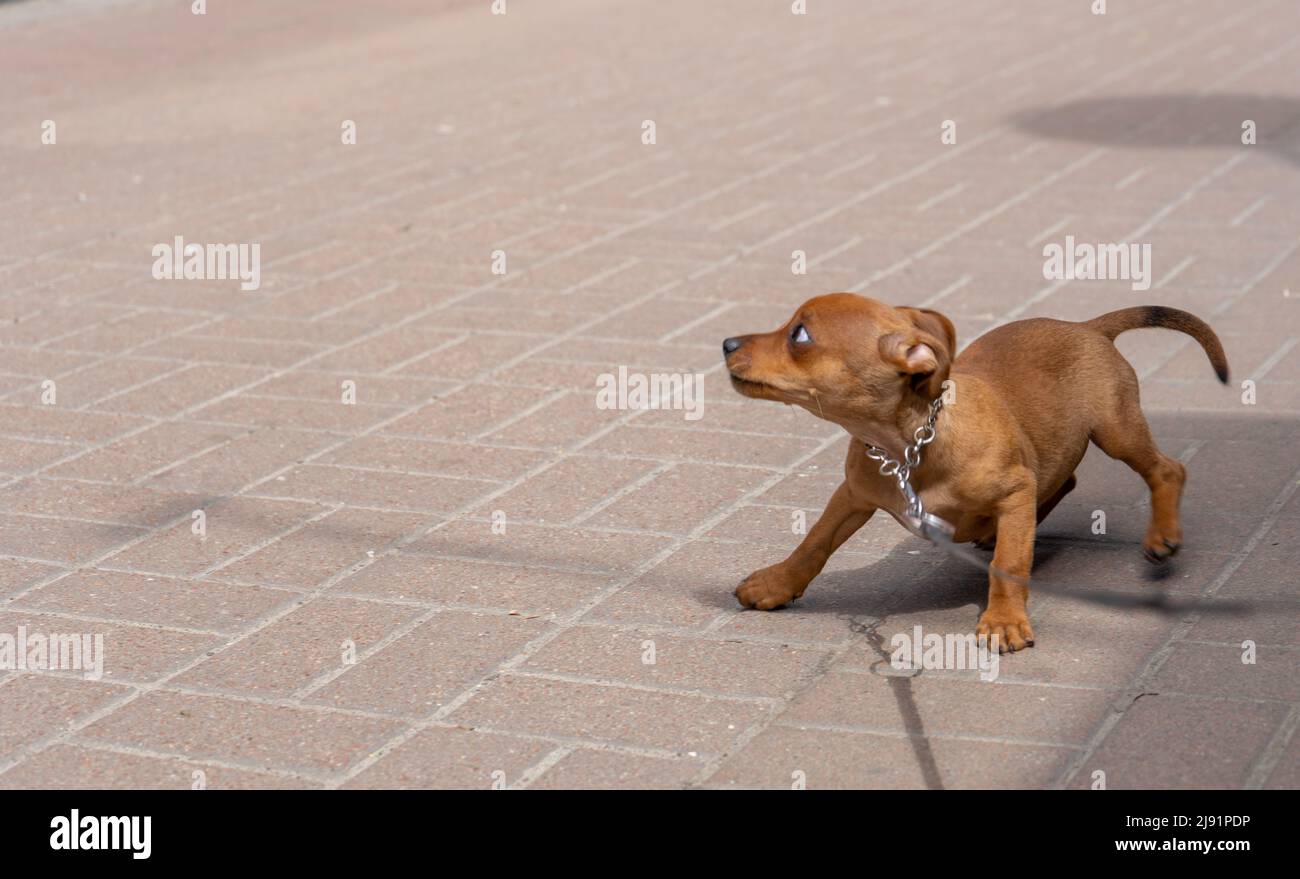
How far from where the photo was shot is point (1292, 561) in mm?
4996

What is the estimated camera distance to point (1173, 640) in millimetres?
4559

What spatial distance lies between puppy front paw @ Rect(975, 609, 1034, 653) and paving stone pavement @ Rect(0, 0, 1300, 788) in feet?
0.17

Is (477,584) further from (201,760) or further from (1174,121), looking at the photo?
(1174,121)

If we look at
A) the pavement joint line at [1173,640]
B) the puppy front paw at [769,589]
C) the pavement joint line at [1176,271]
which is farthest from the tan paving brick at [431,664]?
the pavement joint line at [1176,271]

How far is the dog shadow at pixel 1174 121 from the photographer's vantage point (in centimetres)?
1080

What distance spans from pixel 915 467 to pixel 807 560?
482mm

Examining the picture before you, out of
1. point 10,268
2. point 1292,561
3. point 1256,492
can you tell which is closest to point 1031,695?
point 1292,561

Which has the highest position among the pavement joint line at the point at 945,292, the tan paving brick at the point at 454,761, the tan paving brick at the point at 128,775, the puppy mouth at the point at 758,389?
the puppy mouth at the point at 758,389

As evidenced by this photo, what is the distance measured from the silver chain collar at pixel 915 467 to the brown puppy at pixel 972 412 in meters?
0.02

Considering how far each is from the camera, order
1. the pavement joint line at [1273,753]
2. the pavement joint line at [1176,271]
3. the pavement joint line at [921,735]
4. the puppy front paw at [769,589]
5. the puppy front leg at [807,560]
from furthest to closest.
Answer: the pavement joint line at [1176,271], the puppy front paw at [769,589], the puppy front leg at [807,560], the pavement joint line at [921,735], the pavement joint line at [1273,753]

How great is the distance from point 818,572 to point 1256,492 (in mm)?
1636

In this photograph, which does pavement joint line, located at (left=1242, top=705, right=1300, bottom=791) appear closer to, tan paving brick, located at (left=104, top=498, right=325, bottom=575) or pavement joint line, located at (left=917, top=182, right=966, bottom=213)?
tan paving brick, located at (left=104, top=498, right=325, bottom=575)

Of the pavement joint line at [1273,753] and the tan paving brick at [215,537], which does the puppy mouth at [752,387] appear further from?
the tan paving brick at [215,537]

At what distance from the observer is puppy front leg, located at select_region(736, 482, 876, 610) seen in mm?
4711
